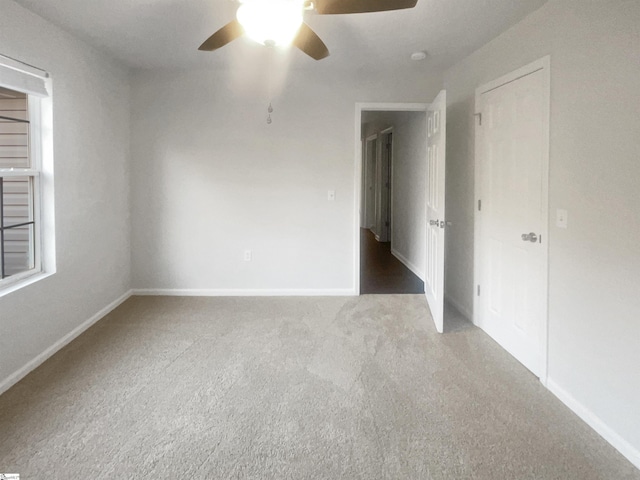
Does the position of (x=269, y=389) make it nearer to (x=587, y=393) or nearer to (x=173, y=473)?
(x=173, y=473)

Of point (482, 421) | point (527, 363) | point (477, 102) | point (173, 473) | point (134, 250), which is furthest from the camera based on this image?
point (134, 250)

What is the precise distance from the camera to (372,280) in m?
5.18

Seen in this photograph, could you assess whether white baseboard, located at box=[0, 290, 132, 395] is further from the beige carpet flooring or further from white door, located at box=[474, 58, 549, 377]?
white door, located at box=[474, 58, 549, 377]

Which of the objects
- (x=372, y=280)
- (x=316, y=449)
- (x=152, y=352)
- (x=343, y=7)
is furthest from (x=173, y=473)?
(x=372, y=280)

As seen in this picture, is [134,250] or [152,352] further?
[134,250]

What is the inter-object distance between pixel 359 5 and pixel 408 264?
4.32 meters

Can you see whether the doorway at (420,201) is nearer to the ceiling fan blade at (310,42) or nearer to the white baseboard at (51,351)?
the ceiling fan blade at (310,42)

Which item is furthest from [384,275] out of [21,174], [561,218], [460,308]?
[21,174]

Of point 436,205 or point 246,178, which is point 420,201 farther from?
point 246,178

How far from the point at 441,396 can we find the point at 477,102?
7.79ft

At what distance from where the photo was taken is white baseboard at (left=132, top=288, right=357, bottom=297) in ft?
14.8

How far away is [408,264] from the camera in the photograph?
588cm

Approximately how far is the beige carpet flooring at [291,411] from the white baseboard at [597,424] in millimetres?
41

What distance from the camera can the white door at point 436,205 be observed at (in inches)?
134
